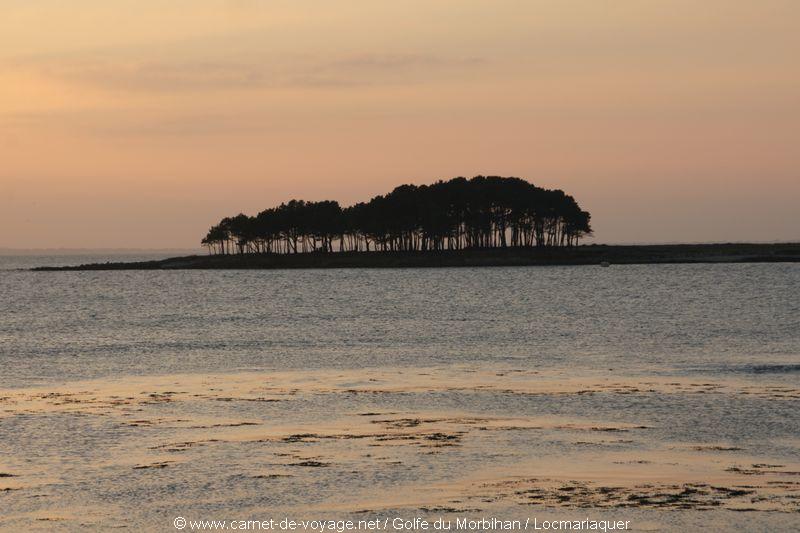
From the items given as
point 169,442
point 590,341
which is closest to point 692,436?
point 169,442

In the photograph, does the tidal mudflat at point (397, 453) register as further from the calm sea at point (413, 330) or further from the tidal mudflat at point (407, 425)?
the calm sea at point (413, 330)

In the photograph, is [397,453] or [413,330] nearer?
[397,453]

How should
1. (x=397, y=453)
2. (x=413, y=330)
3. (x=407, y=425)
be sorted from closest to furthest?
(x=397, y=453) → (x=407, y=425) → (x=413, y=330)

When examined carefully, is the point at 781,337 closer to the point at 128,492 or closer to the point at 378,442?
the point at 378,442

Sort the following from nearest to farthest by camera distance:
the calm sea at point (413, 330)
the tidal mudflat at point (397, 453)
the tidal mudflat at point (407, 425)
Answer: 1. the tidal mudflat at point (397, 453)
2. the tidal mudflat at point (407, 425)
3. the calm sea at point (413, 330)

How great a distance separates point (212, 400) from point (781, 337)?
33.8 meters

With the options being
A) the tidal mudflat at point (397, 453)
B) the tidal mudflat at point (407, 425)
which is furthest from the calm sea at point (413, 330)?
the tidal mudflat at point (397, 453)

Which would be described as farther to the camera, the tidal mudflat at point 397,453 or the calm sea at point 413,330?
the calm sea at point 413,330

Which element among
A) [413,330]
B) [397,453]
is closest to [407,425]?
[397,453]

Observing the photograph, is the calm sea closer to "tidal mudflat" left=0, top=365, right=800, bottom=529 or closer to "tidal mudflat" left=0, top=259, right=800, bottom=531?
"tidal mudflat" left=0, top=259, right=800, bottom=531

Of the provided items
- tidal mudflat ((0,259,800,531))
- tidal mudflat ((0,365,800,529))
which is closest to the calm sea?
tidal mudflat ((0,259,800,531))

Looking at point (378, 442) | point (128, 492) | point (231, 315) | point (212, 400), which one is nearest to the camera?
point (128, 492)

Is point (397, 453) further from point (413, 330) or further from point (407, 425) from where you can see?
point (413, 330)

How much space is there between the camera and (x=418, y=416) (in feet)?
102
